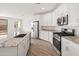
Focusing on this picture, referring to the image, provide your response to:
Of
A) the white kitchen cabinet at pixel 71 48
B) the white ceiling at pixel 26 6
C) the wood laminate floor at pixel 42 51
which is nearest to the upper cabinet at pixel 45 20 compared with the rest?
the white ceiling at pixel 26 6

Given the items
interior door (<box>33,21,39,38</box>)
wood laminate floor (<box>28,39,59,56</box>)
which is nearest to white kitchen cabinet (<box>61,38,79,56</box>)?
wood laminate floor (<box>28,39,59,56</box>)

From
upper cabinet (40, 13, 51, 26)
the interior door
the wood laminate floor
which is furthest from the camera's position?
the interior door

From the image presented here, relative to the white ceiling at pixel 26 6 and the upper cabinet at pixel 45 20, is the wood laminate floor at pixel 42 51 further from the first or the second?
the upper cabinet at pixel 45 20

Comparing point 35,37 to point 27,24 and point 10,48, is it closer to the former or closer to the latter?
point 27,24

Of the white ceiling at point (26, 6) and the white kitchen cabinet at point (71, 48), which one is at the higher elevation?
the white ceiling at point (26, 6)

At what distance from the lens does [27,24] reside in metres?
10.4

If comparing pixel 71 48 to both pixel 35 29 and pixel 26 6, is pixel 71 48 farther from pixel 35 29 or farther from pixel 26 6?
pixel 35 29

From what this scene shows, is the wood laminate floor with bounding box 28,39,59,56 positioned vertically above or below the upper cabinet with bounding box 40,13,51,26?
below

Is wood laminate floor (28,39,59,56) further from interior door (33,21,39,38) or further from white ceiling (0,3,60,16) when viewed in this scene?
interior door (33,21,39,38)

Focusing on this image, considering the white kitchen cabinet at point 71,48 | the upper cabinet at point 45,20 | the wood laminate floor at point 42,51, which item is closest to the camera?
the white kitchen cabinet at point 71,48

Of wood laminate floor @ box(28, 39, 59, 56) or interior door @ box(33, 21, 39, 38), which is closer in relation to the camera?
wood laminate floor @ box(28, 39, 59, 56)

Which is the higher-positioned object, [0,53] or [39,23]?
[39,23]

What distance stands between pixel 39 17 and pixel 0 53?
7281 mm

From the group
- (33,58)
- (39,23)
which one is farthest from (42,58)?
(39,23)
